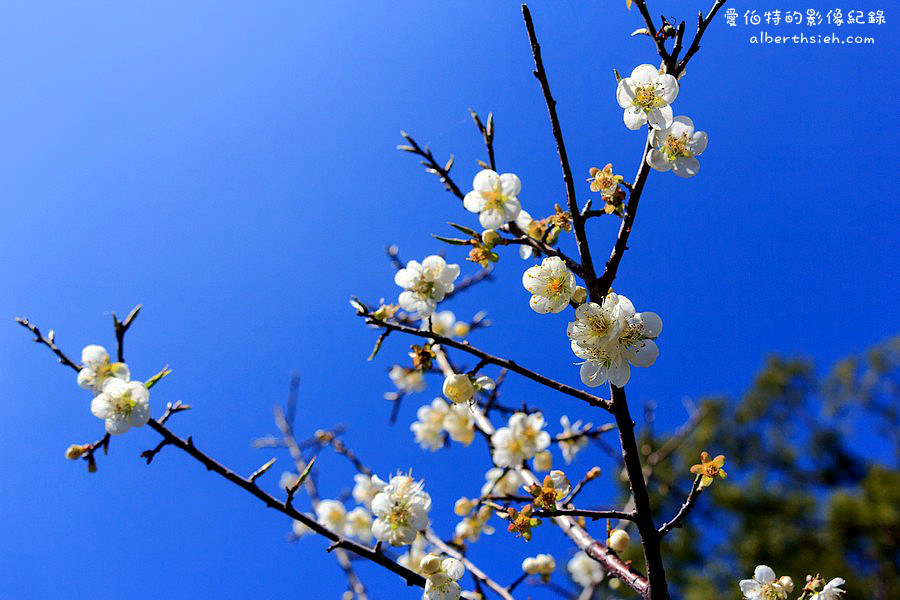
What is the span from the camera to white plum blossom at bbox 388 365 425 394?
274 centimetres

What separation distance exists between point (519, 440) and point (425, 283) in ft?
3.09

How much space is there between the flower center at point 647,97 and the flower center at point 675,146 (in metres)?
0.09

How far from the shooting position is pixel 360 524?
2.95 meters

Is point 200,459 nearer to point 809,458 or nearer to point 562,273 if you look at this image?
point 562,273

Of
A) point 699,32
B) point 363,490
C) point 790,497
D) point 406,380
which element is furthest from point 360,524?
point 790,497

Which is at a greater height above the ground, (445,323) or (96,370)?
(445,323)

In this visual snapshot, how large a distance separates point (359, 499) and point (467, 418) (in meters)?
0.87

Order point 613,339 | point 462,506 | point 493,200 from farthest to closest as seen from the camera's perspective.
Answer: point 462,506
point 493,200
point 613,339

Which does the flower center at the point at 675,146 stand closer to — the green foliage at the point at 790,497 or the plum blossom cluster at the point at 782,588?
the plum blossom cluster at the point at 782,588

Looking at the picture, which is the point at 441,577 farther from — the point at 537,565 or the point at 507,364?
the point at 537,565

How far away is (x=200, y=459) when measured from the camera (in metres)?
1.32

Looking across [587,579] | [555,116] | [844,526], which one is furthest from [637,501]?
[844,526]

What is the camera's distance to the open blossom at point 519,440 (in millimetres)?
2223

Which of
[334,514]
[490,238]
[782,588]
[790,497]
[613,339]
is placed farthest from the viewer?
[790,497]
